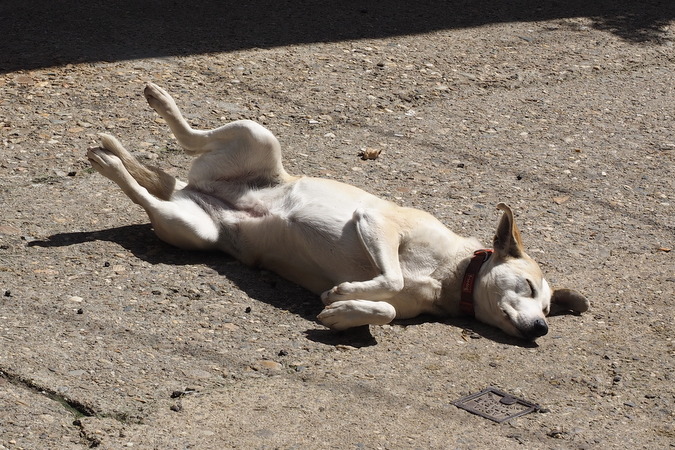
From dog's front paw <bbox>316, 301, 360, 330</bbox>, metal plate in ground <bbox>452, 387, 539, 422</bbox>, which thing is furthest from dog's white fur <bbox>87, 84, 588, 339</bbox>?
metal plate in ground <bbox>452, 387, 539, 422</bbox>

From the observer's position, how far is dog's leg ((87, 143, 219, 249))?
525 centimetres

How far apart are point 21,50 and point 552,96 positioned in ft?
14.8

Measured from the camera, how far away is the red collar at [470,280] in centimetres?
507

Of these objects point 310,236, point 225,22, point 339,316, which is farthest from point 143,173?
point 225,22

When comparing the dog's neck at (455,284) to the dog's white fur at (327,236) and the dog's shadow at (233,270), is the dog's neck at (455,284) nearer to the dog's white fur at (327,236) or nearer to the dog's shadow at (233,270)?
the dog's white fur at (327,236)

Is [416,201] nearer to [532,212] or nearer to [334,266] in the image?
[532,212]

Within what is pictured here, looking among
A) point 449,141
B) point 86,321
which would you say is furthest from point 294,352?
point 449,141

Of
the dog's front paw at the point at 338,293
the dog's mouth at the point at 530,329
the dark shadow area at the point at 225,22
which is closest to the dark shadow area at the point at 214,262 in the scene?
the dog's front paw at the point at 338,293

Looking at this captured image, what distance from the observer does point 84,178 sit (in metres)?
6.20

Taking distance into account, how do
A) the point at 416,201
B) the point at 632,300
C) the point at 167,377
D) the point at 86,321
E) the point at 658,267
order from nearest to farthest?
1. the point at 167,377
2. the point at 86,321
3. the point at 632,300
4. the point at 658,267
5. the point at 416,201

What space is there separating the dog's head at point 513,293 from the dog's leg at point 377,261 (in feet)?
1.60

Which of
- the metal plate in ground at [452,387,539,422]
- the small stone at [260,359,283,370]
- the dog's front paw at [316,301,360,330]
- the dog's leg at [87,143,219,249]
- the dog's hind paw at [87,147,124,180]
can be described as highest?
the dog's hind paw at [87,147,124,180]

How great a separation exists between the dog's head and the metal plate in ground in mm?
613

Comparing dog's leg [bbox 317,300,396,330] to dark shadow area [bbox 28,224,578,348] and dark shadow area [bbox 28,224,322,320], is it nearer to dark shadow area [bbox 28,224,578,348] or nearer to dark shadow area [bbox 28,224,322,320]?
dark shadow area [bbox 28,224,578,348]
